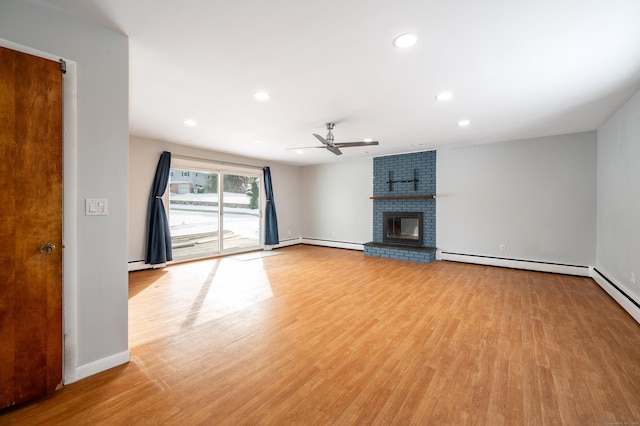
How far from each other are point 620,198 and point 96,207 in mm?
5717

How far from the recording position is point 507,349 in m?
2.27

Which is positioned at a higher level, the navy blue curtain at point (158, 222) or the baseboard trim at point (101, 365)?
the navy blue curtain at point (158, 222)

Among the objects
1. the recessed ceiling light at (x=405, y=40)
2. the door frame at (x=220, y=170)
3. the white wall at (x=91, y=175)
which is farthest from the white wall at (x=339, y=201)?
the white wall at (x=91, y=175)

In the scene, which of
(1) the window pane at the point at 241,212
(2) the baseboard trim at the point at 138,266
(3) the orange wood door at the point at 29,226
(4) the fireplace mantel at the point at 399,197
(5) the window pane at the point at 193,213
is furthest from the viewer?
(1) the window pane at the point at 241,212

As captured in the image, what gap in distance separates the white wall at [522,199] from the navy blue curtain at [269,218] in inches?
164

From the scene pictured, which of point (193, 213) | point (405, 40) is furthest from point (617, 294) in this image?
point (193, 213)

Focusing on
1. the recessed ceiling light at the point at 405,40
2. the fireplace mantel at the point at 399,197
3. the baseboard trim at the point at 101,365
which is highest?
the recessed ceiling light at the point at 405,40

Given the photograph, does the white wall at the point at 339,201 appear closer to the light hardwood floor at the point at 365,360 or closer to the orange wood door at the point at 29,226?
the light hardwood floor at the point at 365,360

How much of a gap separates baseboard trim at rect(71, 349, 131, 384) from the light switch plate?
3.47 ft

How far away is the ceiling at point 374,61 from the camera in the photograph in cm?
170

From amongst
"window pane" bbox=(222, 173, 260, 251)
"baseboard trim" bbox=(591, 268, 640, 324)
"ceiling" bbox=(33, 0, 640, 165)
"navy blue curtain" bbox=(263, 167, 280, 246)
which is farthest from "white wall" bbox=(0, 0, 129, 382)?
"navy blue curtain" bbox=(263, 167, 280, 246)

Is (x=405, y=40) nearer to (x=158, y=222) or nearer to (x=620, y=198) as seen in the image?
(x=620, y=198)

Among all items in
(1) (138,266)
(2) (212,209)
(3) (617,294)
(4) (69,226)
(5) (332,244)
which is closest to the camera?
(4) (69,226)

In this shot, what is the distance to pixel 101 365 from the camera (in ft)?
6.23
